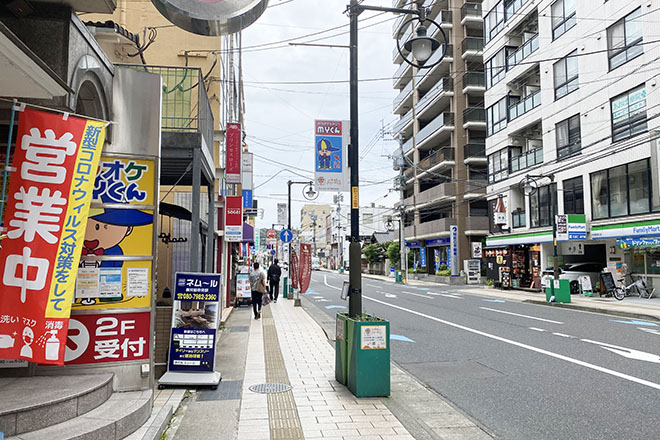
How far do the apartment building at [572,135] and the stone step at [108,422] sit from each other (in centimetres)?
2118

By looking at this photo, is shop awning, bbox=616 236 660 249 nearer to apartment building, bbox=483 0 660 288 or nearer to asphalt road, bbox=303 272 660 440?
apartment building, bbox=483 0 660 288

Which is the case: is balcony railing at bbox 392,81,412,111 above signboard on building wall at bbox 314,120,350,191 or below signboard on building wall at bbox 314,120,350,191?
above

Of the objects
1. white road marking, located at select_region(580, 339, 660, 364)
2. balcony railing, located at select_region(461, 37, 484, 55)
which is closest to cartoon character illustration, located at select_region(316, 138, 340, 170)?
white road marking, located at select_region(580, 339, 660, 364)

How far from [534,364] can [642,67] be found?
18.0 meters

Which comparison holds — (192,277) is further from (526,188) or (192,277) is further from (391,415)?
(526,188)

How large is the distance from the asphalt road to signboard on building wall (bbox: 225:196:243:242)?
5.51 meters

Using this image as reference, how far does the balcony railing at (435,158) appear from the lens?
41.8 m

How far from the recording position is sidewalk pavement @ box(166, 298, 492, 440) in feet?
16.9

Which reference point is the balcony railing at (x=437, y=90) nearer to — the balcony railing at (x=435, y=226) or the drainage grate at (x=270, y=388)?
the balcony railing at (x=435, y=226)

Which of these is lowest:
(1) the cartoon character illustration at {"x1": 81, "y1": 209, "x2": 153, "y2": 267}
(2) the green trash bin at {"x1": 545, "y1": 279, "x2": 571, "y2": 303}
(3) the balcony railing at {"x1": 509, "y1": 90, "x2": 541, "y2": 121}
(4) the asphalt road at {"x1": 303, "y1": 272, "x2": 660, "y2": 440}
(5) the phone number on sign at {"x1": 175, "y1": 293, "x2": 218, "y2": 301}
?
(4) the asphalt road at {"x1": 303, "y1": 272, "x2": 660, "y2": 440}

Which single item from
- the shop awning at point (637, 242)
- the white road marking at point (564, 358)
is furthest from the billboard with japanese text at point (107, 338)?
the shop awning at point (637, 242)

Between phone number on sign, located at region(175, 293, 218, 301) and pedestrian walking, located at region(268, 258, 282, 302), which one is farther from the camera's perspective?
pedestrian walking, located at region(268, 258, 282, 302)

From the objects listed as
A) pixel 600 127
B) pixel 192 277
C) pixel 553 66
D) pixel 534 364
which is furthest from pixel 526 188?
pixel 192 277

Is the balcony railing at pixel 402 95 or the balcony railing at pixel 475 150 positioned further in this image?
the balcony railing at pixel 402 95
